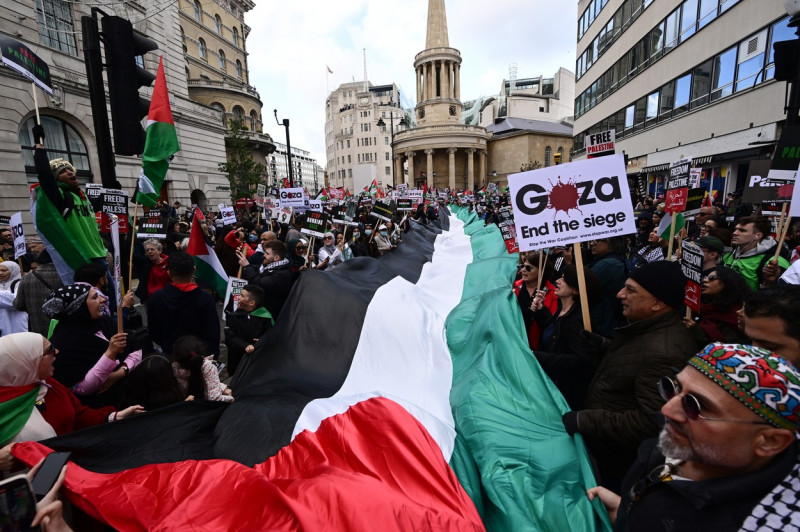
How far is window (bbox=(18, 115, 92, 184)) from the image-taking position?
51.0 feet

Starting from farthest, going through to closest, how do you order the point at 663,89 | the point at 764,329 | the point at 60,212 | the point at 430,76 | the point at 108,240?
1. the point at 430,76
2. the point at 663,89
3. the point at 108,240
4. the point at 60,212
5. the point at 764,329

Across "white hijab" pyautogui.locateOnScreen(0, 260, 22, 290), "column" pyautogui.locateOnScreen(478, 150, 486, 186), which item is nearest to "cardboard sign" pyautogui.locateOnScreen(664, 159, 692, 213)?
"white hijab" pyautogui.locateOnScreen(0, 260, 22, 290)

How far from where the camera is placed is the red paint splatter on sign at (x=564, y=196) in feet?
11.0

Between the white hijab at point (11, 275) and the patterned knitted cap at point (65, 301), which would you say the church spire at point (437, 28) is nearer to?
the white hijab at point (11, 275)

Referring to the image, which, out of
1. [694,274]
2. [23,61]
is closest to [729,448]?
[694,274]

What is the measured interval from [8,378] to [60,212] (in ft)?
10.1

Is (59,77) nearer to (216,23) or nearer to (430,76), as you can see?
(216,23)

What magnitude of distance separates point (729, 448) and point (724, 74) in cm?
1981

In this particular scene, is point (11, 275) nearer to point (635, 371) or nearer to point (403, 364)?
point (403, 364)

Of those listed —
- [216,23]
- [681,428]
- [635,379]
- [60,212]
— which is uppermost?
[216,23]

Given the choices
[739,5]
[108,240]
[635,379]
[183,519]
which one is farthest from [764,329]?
[739,5]

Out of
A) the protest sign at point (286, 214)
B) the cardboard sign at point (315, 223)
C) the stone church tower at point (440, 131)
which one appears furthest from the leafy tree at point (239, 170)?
the stone church tower at point (440, 131)

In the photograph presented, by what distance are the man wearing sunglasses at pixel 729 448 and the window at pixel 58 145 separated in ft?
69.8

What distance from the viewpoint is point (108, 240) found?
6.66 metres
